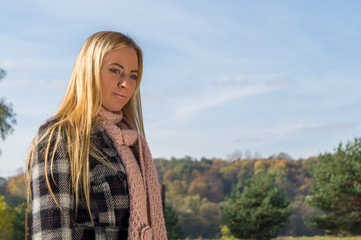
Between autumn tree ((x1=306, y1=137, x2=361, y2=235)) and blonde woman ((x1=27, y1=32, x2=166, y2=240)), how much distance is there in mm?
21076

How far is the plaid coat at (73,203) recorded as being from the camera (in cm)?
202

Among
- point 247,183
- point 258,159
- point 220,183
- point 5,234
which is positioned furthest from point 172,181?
point 5,234

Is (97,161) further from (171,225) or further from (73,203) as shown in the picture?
(171,225)

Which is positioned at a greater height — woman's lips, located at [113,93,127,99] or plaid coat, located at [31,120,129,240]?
woman's lips, located at [113,93,127,99]

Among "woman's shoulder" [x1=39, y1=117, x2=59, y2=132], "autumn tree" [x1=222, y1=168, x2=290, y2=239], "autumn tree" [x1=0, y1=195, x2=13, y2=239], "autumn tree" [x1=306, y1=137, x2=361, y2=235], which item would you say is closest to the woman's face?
"woman's shoulder" [x1=39, y1=117, x2=59, y2=132]

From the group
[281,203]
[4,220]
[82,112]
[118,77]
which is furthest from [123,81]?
[281,203]

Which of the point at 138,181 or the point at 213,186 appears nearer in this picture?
the point at 138,181

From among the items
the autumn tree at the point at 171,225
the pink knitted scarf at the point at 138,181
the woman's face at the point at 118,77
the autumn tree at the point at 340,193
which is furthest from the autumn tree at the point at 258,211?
the woman's face at the point at 118,77

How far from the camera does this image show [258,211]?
21844 mm

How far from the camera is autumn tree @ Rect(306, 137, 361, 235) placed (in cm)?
2225

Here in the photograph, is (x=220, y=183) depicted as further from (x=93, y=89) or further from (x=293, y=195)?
(x=93, y=89)

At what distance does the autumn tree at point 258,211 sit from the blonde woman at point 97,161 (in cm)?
2016

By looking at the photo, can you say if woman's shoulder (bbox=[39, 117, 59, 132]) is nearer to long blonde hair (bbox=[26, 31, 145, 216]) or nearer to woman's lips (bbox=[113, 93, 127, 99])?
long blonde hair (bbox=[26, 31, 145, 216])

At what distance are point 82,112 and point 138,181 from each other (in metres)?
0.42
